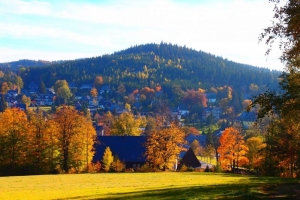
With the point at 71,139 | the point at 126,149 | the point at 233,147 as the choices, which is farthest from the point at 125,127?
the point at 71,139

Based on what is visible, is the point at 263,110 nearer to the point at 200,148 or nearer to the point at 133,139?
the point at 133,139

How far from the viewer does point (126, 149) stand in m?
74.6

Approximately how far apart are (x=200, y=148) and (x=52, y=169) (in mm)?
75676

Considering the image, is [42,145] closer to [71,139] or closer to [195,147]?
[71,139]

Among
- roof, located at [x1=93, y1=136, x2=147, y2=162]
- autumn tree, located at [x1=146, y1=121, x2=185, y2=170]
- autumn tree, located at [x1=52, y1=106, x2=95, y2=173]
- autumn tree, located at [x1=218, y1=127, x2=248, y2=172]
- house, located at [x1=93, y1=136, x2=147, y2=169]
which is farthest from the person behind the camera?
roof, located at [x1=93, y1=136, x2=147, y2=162]

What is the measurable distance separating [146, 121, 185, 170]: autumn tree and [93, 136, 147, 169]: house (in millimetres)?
12756

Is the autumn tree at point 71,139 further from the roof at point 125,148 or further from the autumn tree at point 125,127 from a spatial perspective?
the autumn tree at point 125,127

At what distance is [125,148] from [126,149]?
35 centimetres

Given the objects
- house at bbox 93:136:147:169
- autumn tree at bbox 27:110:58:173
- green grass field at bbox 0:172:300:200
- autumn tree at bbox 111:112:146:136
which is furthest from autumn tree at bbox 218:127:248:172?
autumn tree at bbox 111:112:146:136

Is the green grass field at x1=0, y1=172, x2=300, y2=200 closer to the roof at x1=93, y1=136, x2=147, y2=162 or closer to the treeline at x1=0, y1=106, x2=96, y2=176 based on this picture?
the treeline at x1=0, y1=106, x2=96, y2=176

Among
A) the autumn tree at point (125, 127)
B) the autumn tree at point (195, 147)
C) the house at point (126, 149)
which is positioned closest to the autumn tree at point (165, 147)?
the house at point (126, 149)

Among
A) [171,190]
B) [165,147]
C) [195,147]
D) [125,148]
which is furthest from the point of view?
[195,147]

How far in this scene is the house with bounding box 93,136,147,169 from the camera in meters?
73.1

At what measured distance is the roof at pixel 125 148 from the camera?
73.3m
